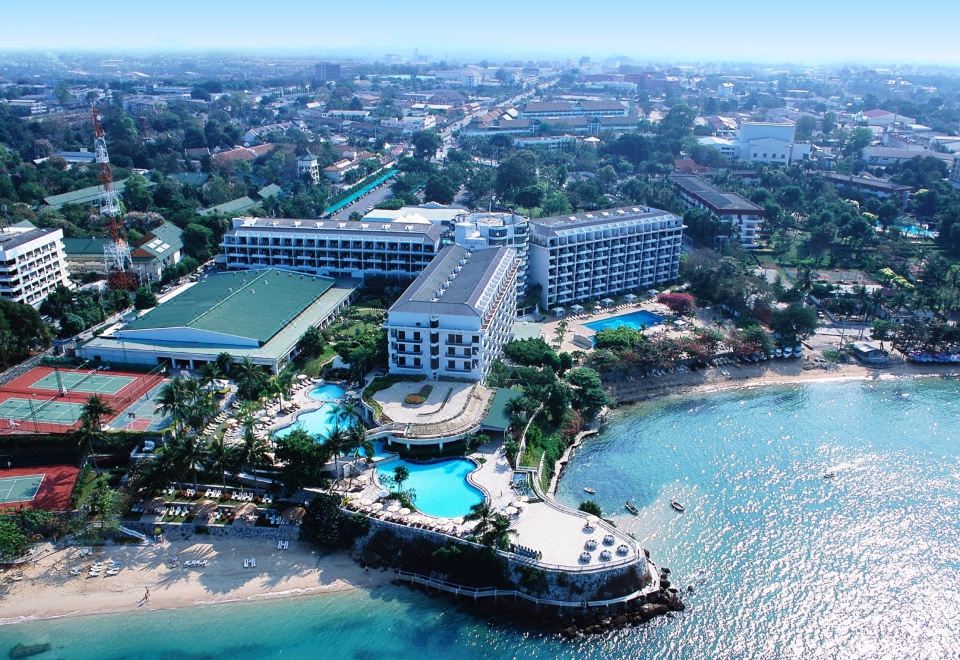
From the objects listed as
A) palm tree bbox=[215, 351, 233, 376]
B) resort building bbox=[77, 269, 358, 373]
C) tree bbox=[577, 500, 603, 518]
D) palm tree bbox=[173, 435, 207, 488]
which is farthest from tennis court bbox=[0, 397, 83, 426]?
tree bbox=[577, 500, 603, 518]

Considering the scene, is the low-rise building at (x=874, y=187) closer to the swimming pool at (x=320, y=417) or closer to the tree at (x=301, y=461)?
the swimming pool at (x=320, y=417)

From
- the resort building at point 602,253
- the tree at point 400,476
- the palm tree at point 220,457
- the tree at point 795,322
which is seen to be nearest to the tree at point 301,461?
the palm tree at point 220,457

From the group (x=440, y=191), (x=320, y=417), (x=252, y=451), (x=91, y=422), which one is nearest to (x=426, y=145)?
(x=440, y=191)

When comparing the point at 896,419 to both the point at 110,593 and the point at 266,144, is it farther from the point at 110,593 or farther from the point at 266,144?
the point at 266,144

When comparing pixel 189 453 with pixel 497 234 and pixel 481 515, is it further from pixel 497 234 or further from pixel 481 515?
pixel 497 234

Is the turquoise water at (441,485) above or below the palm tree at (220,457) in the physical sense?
below

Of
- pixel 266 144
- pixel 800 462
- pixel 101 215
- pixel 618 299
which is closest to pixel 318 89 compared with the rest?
pixel 266 144
